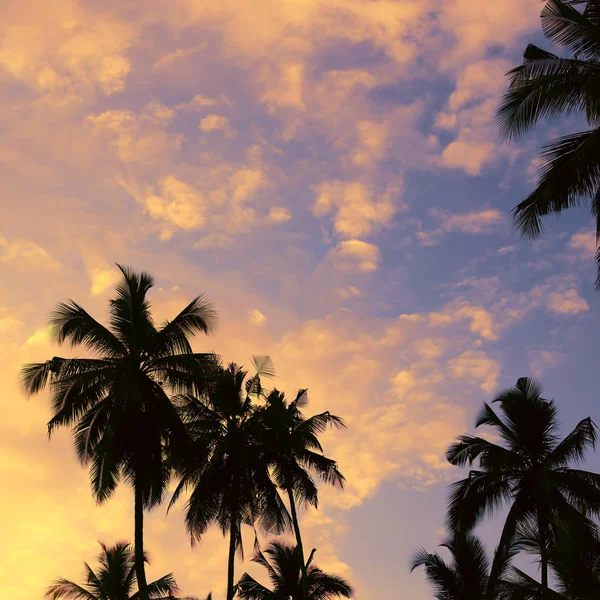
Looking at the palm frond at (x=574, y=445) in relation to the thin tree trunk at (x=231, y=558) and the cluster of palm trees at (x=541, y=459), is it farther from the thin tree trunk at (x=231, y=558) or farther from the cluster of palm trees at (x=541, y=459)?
the thin tree trunk at (x=231, y=558)

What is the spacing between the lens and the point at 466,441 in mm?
30047

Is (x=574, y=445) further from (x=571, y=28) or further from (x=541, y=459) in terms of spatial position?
(x=571, y=28)

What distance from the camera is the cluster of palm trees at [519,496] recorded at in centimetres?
2712

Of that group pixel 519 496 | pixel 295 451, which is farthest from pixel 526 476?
pixel 295 451

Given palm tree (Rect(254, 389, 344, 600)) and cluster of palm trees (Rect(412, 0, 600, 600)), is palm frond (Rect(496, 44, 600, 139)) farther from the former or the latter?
palm tree (Rect(254, 389, 344, 600))

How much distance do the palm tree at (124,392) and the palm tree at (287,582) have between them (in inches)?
462

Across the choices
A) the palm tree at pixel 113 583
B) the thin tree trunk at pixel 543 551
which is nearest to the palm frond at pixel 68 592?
the palm tree at pixel 113 583

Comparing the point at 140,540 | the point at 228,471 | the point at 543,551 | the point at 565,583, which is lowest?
the point at 565,583

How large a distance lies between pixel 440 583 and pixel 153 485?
13.6m

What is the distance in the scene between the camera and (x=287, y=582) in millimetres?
37750

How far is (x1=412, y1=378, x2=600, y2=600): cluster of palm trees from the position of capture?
89.0 feet

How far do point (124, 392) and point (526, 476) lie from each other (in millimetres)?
16436

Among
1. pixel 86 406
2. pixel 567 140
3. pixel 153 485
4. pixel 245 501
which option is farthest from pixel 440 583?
pixel 567 140

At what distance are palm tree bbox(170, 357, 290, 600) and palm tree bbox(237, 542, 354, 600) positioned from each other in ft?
17.9
